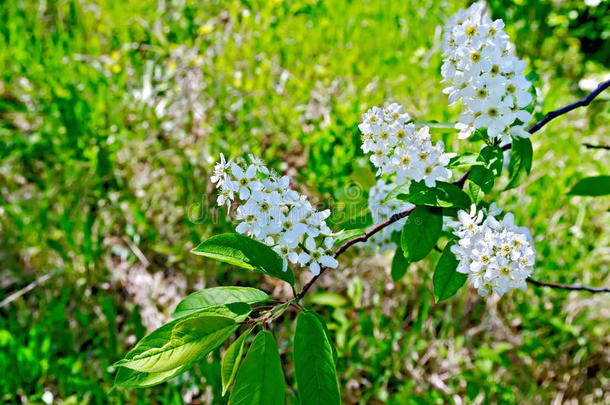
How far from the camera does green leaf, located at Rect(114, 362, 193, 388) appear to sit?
73 cm

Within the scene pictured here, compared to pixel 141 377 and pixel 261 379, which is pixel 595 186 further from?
pixel 141 377

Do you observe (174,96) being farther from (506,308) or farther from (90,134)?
(506,308)

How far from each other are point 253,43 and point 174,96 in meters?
0.54

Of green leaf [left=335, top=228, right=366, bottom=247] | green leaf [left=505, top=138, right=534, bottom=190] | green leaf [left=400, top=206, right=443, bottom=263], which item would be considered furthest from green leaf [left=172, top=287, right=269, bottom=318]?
green leaf [left=505, top=138, right=534, bottom=190]

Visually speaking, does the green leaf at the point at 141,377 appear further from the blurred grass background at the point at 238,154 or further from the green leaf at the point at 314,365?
the blurred grass background at the point at 238,154

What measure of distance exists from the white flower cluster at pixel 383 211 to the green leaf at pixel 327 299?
18.3 inches

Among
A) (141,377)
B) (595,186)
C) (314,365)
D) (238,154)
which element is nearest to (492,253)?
(314,365)

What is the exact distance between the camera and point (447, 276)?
923 millimetres

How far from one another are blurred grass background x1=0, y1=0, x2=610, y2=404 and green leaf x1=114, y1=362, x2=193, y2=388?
2.44ft

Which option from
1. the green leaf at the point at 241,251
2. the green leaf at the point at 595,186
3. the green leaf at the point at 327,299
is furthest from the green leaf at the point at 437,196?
the green leaf at the point at 327,299

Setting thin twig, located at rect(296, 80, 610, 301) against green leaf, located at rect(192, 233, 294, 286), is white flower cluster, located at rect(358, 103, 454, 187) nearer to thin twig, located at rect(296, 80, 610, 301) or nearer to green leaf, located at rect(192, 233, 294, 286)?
thin twig, located at rect(296, 80, 610, 301)

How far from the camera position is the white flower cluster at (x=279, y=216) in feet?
2.75

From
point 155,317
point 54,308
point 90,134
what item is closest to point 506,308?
point 155,317

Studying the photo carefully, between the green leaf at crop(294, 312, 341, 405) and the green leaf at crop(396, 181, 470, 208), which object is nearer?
the green leaf at crop(294, 312, 341, 405)
